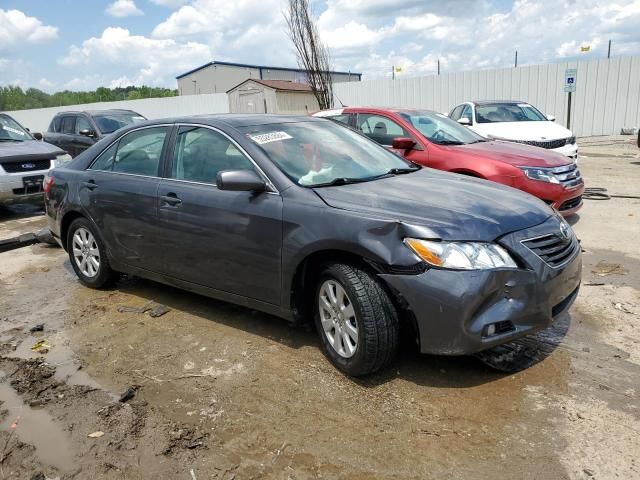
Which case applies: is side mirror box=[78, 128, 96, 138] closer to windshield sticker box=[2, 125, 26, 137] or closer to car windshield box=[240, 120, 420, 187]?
windshield sticker box=[2, 125, 26, 137]

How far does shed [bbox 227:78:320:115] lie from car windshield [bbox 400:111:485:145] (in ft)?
47.3

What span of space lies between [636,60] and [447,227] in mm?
18610

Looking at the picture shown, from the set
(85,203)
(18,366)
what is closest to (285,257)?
(18,366)

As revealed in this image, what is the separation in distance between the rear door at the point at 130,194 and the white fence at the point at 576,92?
58.0 feet

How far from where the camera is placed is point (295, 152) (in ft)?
13.1

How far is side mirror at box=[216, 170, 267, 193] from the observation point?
363cm

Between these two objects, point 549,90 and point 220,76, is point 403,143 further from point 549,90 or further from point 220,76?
point 220,76

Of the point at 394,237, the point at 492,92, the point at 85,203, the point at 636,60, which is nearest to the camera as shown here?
the point at 394,237

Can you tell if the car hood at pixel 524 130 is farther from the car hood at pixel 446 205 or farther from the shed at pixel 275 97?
the shed at pixel 275 97

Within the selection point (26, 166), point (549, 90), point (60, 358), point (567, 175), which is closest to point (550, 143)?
point (567, 175)

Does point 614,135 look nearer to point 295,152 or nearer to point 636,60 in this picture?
point 636,60

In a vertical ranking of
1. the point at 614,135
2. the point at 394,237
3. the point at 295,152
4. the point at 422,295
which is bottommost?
the point at 614,135

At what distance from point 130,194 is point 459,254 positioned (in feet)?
9.38

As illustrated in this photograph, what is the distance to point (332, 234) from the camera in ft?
10.9
